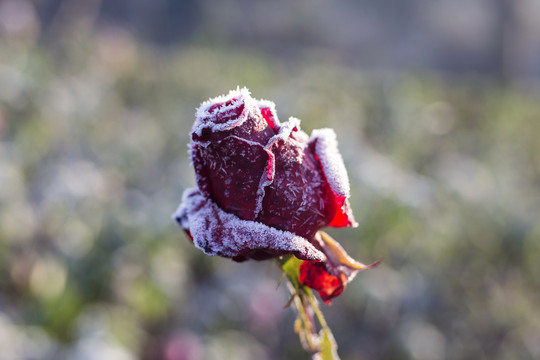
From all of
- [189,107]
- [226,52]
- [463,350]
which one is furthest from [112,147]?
[226,52]

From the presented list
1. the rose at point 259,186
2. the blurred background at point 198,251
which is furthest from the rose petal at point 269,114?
the blurred background at point 198,251

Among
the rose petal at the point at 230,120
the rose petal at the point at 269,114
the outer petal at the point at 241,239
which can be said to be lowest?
the outer petal at the point at 241,239

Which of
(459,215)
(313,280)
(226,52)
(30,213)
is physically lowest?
(313,280)

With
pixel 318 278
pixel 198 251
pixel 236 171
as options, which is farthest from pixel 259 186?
pixel 198 251

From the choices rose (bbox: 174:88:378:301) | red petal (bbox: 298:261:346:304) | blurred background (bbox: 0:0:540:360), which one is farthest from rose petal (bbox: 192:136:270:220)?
blurred background (bbox: 0:0:540:360)

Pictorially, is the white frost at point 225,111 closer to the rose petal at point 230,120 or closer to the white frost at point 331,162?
the rose petal at point 230,120

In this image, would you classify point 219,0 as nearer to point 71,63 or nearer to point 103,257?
point 71,63

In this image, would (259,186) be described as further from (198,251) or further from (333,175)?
(198,251)
